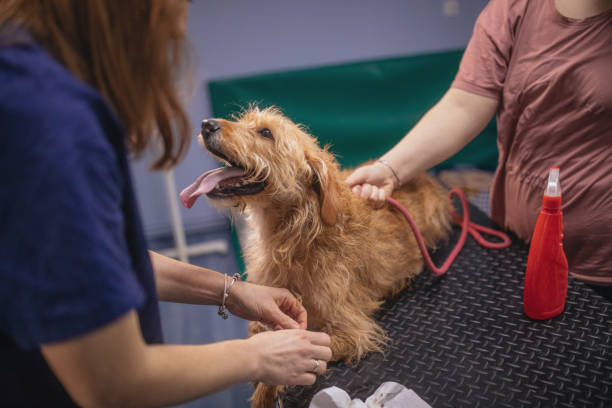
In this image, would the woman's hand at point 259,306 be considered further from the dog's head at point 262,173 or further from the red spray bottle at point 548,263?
the red spray bottle at point 548,263

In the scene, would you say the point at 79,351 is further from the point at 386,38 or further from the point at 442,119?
the point at 386,38

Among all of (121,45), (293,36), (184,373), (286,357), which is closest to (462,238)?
(286,357)

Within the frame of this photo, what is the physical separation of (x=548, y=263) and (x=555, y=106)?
51cm

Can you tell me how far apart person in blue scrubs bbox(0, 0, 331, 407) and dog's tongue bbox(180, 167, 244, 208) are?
51 centimetres

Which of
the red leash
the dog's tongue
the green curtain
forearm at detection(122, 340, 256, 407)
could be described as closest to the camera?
forearm at detection(122, 340, 256, 407)

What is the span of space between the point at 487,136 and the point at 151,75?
3.65 m

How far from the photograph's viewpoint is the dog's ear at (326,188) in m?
1.29

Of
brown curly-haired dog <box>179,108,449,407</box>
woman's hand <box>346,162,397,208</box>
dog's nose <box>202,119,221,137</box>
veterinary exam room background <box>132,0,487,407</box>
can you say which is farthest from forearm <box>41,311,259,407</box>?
veterinary exam room background <box>132,0,487,407</box>

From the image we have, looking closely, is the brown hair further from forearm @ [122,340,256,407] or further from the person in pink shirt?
the person in pink shirt

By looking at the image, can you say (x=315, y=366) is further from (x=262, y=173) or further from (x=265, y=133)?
(x=265, y=133)

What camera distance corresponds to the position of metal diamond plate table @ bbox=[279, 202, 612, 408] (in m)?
1.02

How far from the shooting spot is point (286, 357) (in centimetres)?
85

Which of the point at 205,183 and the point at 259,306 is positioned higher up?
the point at 205,183

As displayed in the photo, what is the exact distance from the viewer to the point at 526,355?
1121 millimetres
